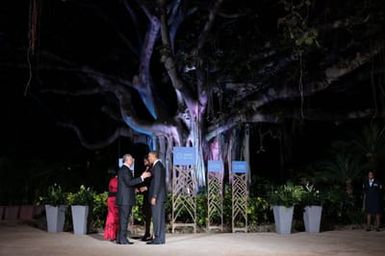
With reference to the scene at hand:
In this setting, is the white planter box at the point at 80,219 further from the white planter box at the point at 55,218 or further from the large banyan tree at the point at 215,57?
the large banyan tree at the point at 215,57

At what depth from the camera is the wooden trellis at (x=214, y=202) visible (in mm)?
13836

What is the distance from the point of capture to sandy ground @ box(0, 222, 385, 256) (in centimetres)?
1009

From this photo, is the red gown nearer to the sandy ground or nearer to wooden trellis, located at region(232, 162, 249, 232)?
the sandy ground

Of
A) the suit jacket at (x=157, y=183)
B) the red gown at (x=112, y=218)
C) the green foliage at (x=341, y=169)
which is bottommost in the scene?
the red gown at (x=112, y=218)

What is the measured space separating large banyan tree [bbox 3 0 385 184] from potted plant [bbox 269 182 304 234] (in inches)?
106

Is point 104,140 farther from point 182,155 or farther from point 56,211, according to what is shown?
point 182,155

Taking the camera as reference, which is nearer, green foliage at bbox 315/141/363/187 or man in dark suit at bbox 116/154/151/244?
man in dark suit at bbox 116/154/151/244

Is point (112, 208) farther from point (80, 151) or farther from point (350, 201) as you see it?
point (80, 151)

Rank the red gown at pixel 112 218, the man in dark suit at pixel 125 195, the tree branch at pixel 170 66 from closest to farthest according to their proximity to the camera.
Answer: the man in dark suit at pixel 125 195
the red gown at pixel 112 218
the tree branch at pixel 170 66

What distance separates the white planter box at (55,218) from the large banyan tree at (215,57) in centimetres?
376

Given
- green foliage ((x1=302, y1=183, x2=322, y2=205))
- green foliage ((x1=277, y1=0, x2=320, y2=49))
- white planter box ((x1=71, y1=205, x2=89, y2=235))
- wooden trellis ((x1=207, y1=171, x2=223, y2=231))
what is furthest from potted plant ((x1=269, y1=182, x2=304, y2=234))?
white planter box ((x1=71, y1=205, x2=89, y2=235))

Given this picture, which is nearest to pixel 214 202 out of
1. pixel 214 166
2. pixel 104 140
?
pixel 214 166

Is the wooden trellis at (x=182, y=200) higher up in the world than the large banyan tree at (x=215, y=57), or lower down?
lower down

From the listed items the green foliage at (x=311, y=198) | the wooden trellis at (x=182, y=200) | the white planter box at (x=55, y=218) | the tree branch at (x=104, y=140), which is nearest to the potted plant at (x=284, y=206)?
the green foliage at (x=311, y=198)
